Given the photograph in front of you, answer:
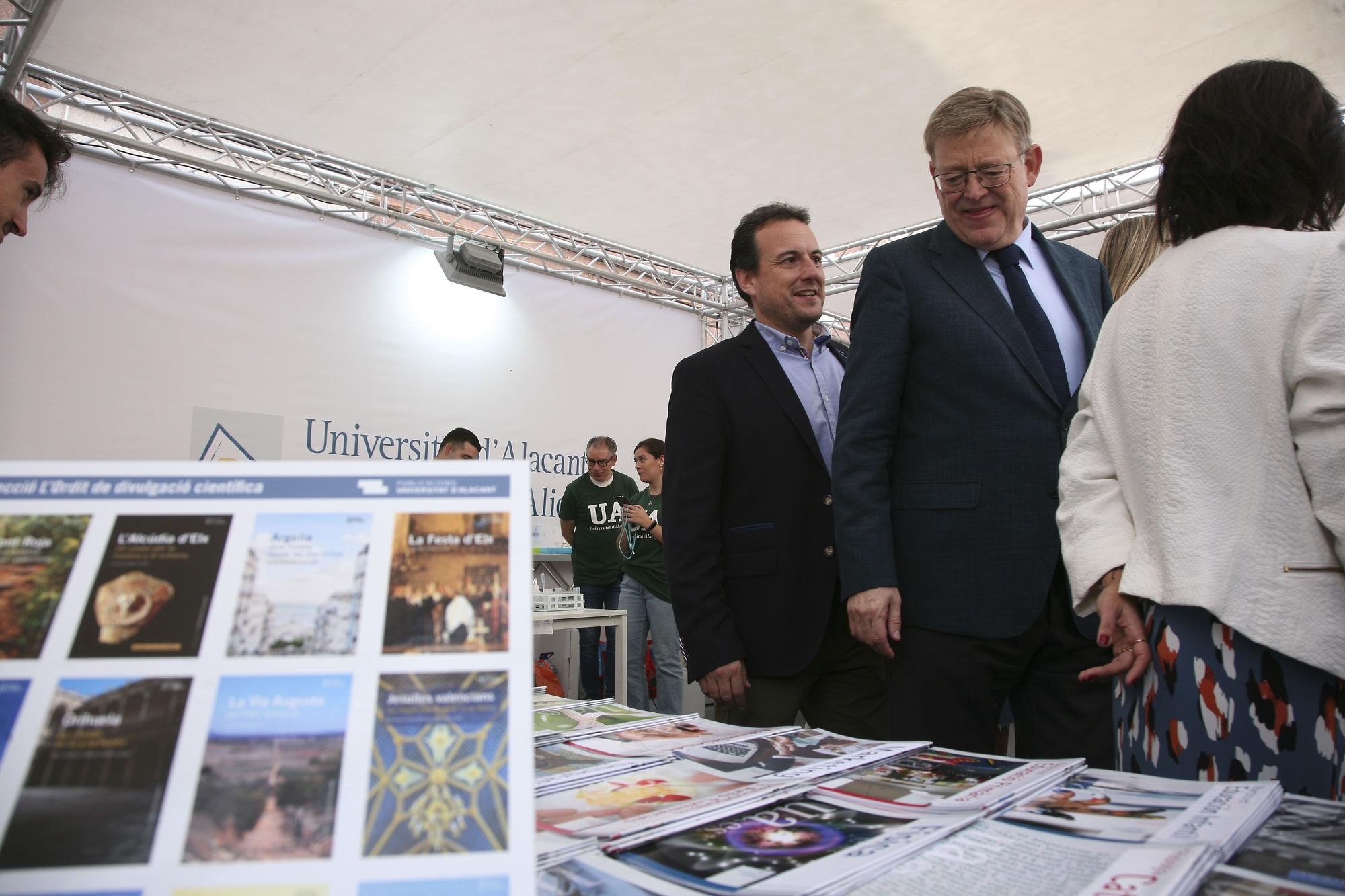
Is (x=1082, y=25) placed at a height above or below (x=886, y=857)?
above

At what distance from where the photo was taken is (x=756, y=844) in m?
0.58

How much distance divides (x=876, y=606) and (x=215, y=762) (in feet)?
3.43

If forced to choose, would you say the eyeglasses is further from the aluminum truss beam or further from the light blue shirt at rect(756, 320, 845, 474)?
the aluminum truss beam

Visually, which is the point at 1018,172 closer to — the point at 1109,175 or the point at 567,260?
the point at 1109,175

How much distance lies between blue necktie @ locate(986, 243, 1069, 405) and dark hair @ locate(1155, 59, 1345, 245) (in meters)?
0.36

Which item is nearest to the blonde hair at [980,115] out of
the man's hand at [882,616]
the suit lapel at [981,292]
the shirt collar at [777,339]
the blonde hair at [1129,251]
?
the suit lapel at [981,292]

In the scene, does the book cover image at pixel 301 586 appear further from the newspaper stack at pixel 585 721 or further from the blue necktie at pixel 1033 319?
the blue necktie at pixel 1033 319

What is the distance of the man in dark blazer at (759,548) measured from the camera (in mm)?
1651

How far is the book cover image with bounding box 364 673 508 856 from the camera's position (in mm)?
407

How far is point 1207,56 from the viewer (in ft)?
13.1

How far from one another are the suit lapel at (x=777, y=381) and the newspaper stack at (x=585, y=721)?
2.46 feet

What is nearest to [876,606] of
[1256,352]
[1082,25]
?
[1256,352]

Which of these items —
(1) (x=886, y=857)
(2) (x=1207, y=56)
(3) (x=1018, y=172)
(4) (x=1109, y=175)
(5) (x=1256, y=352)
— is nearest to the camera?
(1) (x=886, y=857)

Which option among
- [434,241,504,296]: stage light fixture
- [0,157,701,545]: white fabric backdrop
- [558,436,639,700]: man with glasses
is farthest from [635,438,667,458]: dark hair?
[434,241,504,296]: stage light fixture
